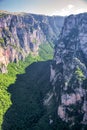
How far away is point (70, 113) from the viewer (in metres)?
199

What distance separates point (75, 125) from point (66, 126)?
7.22 meters

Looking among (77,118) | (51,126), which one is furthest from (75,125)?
(51,126)

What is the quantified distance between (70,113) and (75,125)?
38.7ft

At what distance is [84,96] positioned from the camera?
198625 millimetres

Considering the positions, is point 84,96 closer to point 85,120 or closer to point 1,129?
point 85,120

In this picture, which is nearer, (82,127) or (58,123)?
(82,127)

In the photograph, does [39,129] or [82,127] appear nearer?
[82,127]

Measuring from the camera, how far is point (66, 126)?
7638 inches

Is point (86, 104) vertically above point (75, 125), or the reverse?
point (86, 104)

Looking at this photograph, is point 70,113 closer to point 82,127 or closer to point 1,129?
point 82,127

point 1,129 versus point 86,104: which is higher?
point 86,104

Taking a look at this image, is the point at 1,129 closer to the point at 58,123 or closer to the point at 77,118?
the point at 58,123

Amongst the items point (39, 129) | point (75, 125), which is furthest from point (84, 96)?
point (39, 129)

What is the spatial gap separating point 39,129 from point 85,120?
3281 centimetres
